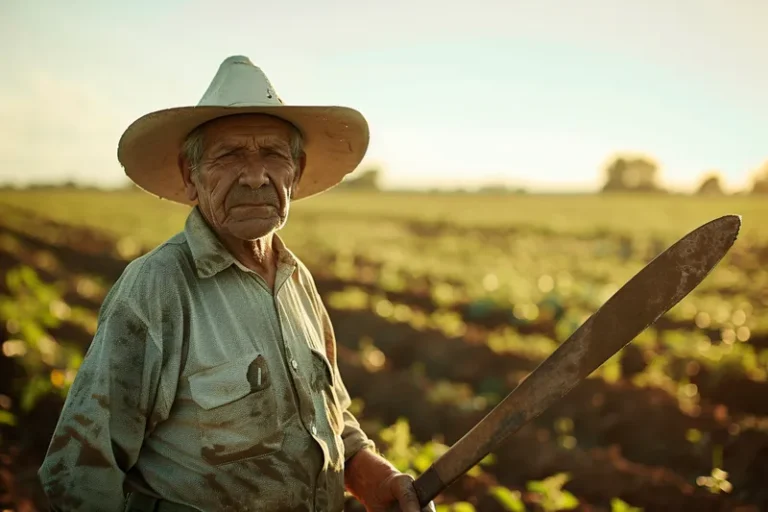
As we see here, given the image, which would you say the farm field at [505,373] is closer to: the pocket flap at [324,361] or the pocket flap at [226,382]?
the pocket flap at [324,361]

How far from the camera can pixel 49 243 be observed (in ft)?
59.6

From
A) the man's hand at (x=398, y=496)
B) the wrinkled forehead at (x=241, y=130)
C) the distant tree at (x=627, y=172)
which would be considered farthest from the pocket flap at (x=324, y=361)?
the distant tree at (x=627, y=172)

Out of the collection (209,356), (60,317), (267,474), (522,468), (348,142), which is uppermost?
(348,142)

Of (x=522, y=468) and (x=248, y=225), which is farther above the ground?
(x=248, y=225)

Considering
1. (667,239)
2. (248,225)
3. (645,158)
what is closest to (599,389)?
(248,225)

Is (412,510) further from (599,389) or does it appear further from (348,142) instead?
(599,389)

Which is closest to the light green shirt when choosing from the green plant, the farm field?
the farm field

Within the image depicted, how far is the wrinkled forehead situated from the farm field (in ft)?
8.01

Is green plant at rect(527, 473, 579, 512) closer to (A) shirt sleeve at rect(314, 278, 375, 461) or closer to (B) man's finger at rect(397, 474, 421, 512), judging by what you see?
(A) shirt sleeve at rect(314, 278, 375, 461)

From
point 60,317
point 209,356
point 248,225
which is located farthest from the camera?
point 60,317

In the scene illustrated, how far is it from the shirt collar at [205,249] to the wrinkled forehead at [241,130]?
0.81ft

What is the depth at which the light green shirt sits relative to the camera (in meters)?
1.95

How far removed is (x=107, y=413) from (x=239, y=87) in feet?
3.33

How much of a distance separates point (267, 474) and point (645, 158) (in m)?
76.0
